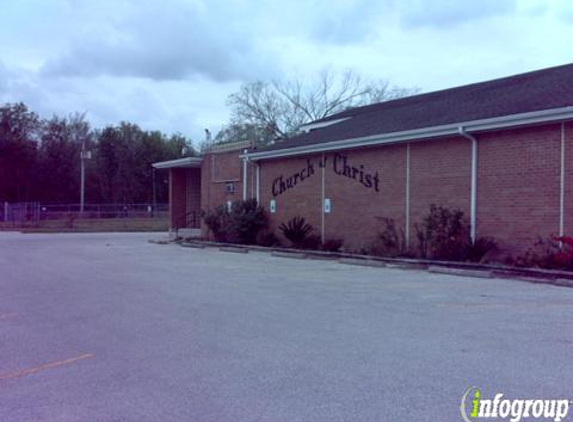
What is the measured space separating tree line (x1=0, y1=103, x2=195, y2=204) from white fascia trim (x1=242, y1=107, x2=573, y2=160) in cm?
5262

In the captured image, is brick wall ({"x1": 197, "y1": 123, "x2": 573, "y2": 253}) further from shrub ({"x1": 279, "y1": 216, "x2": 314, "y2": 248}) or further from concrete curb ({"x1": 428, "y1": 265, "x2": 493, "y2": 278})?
concrete curb ({"x1": 428, "y1": 265, "x2": 493, "y2": 278})

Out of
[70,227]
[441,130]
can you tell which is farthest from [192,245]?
[70,227]

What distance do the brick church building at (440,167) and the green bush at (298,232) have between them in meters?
0.39

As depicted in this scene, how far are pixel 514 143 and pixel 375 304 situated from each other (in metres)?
7.65

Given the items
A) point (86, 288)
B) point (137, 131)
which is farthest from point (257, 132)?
point (86, 288)

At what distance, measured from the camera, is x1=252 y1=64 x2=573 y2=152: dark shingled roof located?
1658cm

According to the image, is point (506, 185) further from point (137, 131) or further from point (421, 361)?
point (137, 131)

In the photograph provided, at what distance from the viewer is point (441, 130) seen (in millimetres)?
17594

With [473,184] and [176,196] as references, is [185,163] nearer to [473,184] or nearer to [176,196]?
[176,196]

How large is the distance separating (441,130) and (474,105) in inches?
100

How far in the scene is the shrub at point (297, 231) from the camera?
2272 cm

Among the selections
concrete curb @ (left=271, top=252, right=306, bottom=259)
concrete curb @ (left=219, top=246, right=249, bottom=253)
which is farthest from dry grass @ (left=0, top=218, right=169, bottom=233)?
concrete curb @ (left=271, top=252, right=306, bottom=259)

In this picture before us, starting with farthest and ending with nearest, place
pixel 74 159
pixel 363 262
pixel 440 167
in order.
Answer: pixel 74 159 < pixel 440 167 < pixel 363 262

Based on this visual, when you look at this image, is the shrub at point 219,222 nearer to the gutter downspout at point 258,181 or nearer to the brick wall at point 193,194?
the gutter downspout at point 258,181
